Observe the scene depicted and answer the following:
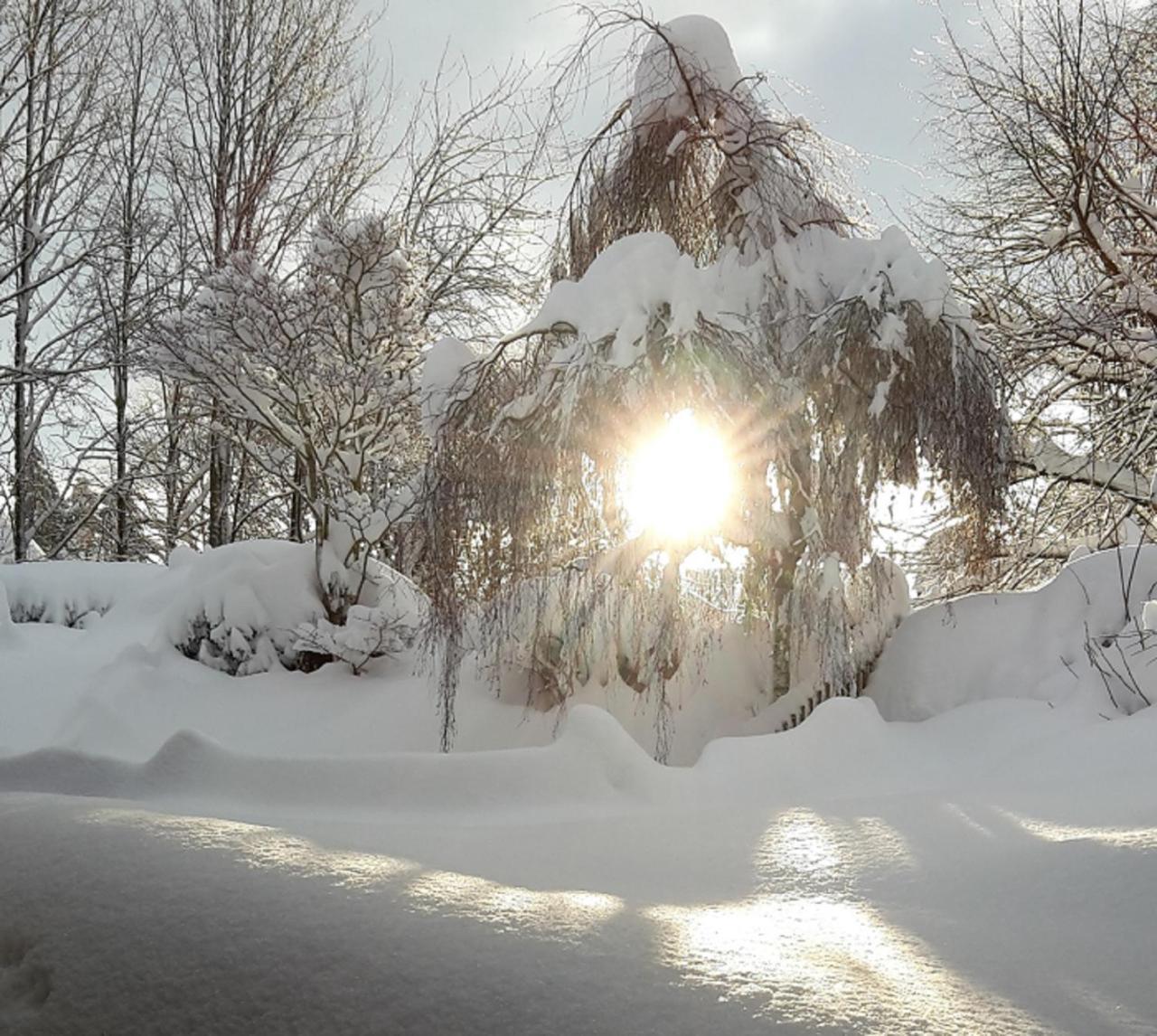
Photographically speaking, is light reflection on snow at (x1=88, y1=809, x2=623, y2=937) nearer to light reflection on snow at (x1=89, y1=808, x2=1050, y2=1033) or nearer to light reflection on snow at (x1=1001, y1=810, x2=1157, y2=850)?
light reflection on snow at (x1=89, y1=808, x2=1050, y2=1033)

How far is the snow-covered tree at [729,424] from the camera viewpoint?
4.89m

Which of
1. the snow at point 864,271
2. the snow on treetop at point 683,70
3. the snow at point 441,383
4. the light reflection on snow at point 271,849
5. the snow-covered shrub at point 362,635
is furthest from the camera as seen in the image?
the snow-covered shrub at point 362,635

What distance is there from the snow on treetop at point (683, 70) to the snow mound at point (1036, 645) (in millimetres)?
3500

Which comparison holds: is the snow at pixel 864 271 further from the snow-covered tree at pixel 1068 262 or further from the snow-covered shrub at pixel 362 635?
the snow-covered shrub at pixel 362 635

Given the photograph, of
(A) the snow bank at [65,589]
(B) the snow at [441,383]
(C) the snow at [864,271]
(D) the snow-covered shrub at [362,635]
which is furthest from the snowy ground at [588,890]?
(A) the snow bank at [65,589]

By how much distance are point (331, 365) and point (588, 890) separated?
19.1 feet

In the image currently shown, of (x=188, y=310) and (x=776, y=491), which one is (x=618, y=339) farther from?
(x=188, y=310)

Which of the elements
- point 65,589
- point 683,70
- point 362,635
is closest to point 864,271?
point 683,70

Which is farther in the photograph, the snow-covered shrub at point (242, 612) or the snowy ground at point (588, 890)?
the snow-covered shrub at point (242, 612)

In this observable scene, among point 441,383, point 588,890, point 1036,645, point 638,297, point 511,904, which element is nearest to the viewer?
point 511,904

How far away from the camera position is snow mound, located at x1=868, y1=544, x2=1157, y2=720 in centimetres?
427

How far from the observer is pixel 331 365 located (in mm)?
6871

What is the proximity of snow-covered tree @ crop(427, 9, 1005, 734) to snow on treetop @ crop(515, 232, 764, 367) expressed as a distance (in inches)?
0.5

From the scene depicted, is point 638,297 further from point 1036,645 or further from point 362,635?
point 362,635
